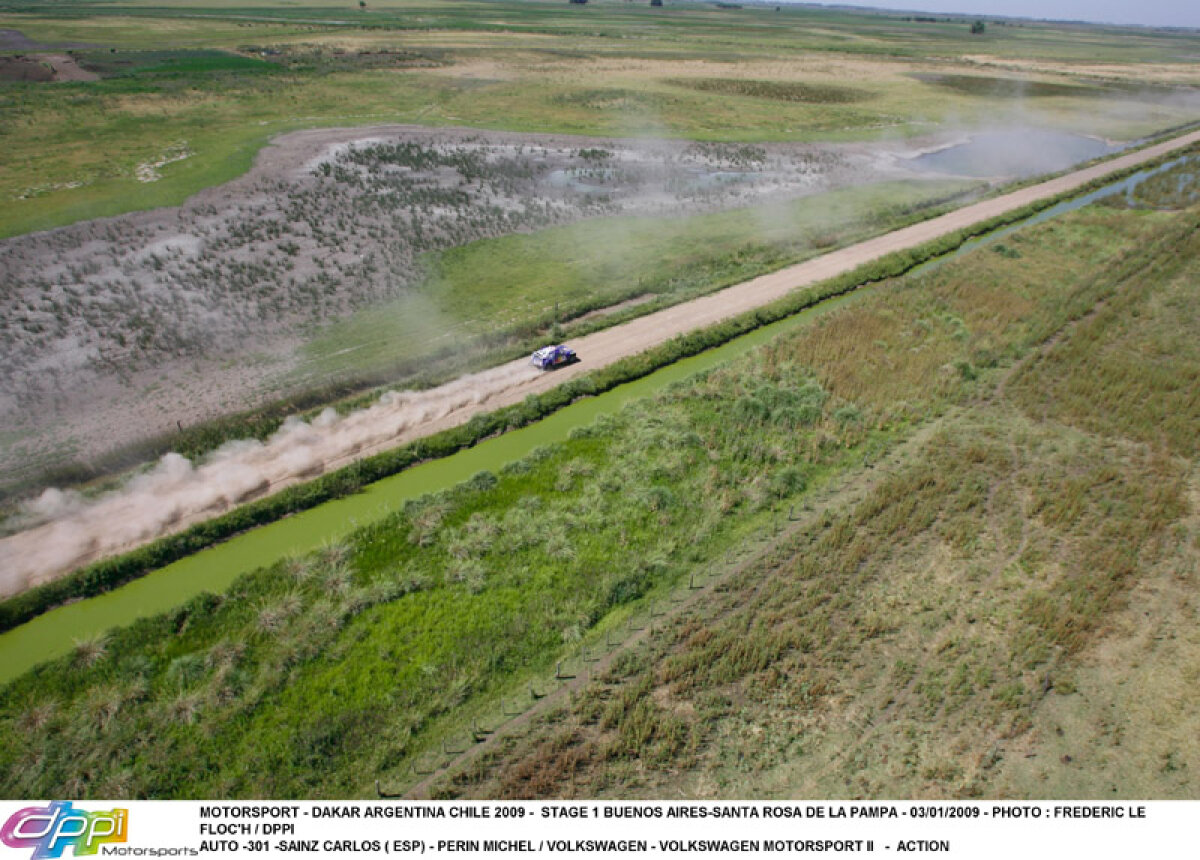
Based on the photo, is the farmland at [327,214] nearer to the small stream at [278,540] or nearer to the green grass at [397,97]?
the green grass at [397,97]

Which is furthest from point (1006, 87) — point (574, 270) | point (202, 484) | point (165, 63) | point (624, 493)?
point (202, 484)

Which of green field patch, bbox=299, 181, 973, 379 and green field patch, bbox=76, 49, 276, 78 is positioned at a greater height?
green field patch, bbox=76, 49, 276, 78

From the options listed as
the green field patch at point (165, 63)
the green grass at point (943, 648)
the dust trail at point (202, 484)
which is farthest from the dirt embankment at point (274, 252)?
the green field patch at point (165, 63)

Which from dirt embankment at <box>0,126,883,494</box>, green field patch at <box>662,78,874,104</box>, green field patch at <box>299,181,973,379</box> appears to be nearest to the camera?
dirt embankment at <box>0,126,883,494</box>

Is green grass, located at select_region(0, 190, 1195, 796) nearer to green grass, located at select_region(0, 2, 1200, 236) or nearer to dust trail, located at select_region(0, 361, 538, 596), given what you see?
dust trail, located at select_region(0, 361, 538, 596)
